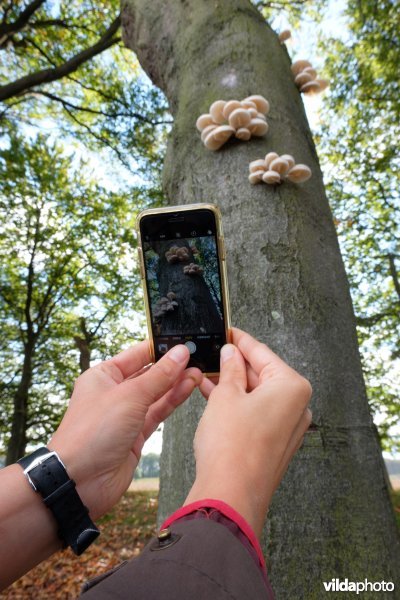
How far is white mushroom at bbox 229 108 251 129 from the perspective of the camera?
1.97 meters

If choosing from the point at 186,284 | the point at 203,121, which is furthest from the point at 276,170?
the point at 186,284

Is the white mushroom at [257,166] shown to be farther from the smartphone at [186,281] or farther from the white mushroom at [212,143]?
the smartphone at [186,281]

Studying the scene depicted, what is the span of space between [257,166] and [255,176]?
0.19ft

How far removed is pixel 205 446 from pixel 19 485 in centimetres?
51

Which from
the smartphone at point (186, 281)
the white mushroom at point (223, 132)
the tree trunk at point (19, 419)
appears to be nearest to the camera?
the smartphone at point (186, 281)

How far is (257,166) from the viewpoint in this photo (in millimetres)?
1861

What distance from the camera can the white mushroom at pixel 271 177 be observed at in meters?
1.79

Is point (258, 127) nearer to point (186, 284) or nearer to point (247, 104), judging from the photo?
point (247, 104)

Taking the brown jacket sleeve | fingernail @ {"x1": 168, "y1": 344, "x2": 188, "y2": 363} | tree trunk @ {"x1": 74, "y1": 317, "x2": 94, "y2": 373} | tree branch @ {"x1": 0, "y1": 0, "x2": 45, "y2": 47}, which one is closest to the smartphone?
fingernail @ {"x1": 168, "y1": 344, "x2": 188, "y2": 363}

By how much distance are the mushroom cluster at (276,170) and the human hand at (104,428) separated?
43.1 inches

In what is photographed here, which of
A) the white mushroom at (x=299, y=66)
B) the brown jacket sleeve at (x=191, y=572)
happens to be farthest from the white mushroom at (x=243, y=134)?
the brown jacket sleeve at (x=191, y=572)

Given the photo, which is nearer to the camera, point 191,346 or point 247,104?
point 191,346

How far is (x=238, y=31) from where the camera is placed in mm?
2654

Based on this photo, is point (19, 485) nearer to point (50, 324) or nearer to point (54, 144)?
point (54, 144)
